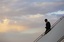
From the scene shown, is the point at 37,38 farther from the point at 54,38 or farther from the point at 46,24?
the point at 54,38

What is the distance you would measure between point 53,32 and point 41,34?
2.85 meters

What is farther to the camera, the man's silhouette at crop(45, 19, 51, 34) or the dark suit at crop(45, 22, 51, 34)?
the dark suit at crop(45, 22, 51, 34)

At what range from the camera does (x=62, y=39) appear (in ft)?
63.7

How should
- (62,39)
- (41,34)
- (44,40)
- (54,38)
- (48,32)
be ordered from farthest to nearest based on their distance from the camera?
(41,34) → (48,32) → (44,40) → (54,38) → (62,39)

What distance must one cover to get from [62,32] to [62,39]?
2396mm

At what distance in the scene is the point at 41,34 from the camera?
26.6m

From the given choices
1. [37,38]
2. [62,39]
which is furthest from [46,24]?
[62,39]

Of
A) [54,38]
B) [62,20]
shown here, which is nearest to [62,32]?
[54,38]

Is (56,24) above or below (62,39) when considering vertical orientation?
above

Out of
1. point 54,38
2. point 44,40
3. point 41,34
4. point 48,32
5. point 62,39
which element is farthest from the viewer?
point 41,34

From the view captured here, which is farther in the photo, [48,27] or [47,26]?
[48,27]

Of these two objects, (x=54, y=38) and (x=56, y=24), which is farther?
(x=56, y=24)

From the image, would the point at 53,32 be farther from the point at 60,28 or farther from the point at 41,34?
the point at 41,34

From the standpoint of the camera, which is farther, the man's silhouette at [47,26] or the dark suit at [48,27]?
the dark suit at [48,27]
